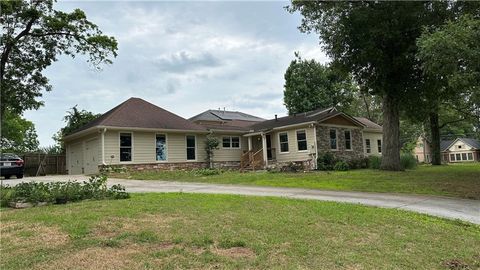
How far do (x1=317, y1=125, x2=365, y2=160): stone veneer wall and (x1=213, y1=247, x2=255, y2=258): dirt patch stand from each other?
20297mm

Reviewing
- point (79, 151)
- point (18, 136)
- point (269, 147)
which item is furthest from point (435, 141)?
point (18, 136)

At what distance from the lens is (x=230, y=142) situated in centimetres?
2838

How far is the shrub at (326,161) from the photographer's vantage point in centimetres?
2402

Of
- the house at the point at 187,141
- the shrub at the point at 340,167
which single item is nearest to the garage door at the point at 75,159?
the house at the point at 187,141

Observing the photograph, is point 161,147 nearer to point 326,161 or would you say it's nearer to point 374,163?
point 326,161

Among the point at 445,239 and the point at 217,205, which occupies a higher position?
the point at 217,205

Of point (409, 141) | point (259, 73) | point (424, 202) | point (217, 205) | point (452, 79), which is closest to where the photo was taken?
point (217, 205)

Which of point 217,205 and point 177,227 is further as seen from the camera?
point 217,205

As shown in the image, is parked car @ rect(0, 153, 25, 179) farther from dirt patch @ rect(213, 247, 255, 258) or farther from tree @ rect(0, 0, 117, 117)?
dirt patch @ rect(213, 247, 255, 258)

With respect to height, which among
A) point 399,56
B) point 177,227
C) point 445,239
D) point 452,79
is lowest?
point 445,239

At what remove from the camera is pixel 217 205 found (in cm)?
864

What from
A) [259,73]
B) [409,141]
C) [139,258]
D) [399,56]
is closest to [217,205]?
[139,258]

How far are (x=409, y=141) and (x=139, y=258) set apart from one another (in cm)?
5873

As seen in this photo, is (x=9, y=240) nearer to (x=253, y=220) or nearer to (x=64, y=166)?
(x=253, y=220)
